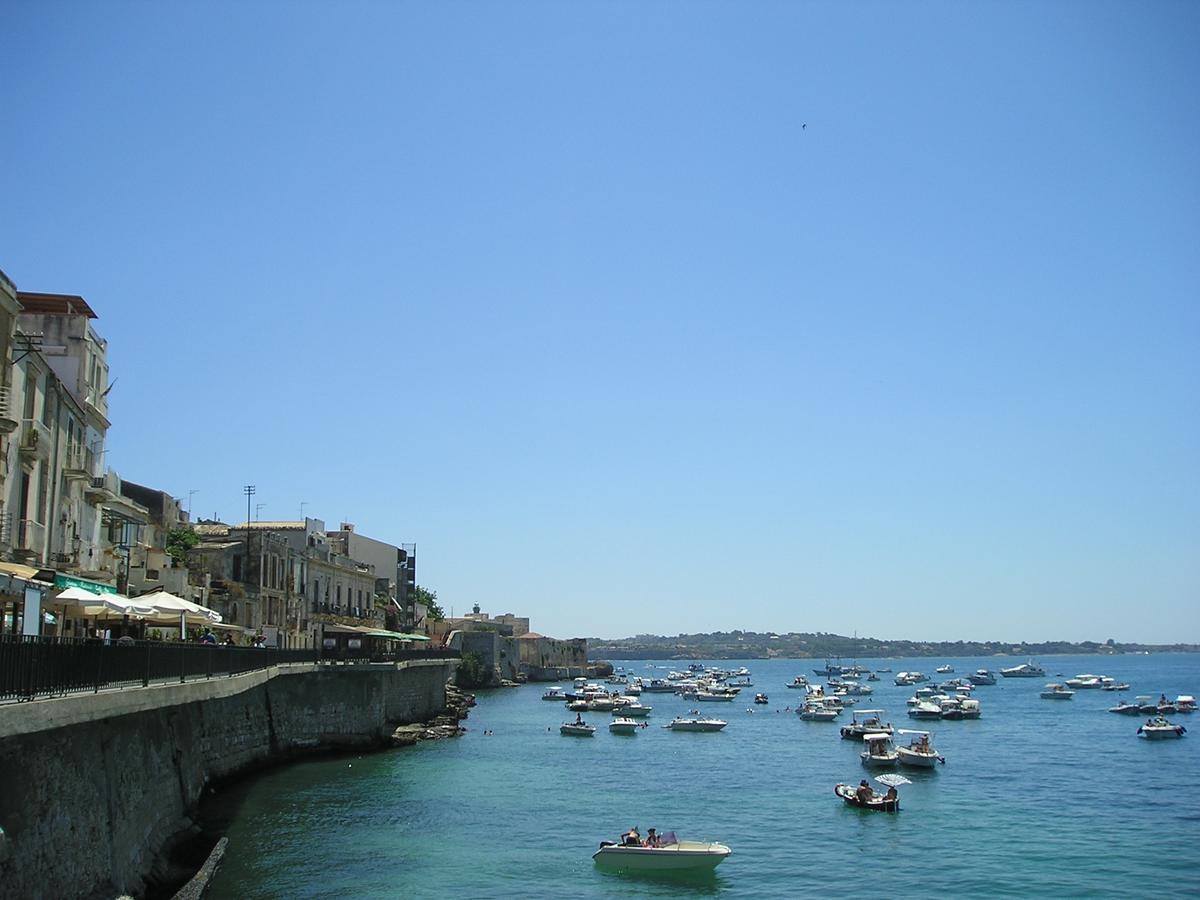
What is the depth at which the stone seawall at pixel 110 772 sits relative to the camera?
15734mm

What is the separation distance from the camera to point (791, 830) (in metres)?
38.6

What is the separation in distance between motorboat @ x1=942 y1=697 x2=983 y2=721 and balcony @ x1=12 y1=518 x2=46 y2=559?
256ft

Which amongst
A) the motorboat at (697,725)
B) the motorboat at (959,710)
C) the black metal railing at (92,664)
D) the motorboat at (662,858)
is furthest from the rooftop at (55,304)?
the motorboat at (959,710)

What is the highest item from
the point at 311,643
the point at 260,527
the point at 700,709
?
the point at 260,527

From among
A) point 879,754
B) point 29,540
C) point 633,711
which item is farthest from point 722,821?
point 633,711

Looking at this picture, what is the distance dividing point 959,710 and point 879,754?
40424 millimetres

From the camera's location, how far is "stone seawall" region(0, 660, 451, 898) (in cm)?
1573

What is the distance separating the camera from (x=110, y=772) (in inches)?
827

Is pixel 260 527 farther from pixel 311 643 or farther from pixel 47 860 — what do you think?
pixel 47 860

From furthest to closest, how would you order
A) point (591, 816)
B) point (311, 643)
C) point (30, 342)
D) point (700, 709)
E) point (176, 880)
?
point (700, 709) → point (311, 643) → point (591, 816) → point (30, 342) → point (176, 880)

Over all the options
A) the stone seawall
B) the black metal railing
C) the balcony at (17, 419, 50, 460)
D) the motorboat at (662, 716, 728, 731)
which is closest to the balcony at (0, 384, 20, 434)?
the balcony at (17, 419, 50, 460)

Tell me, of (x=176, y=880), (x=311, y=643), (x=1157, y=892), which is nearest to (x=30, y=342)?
(x=176, y=880)

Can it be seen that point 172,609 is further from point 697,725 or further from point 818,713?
point 818,713

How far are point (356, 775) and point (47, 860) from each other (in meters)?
30.2
